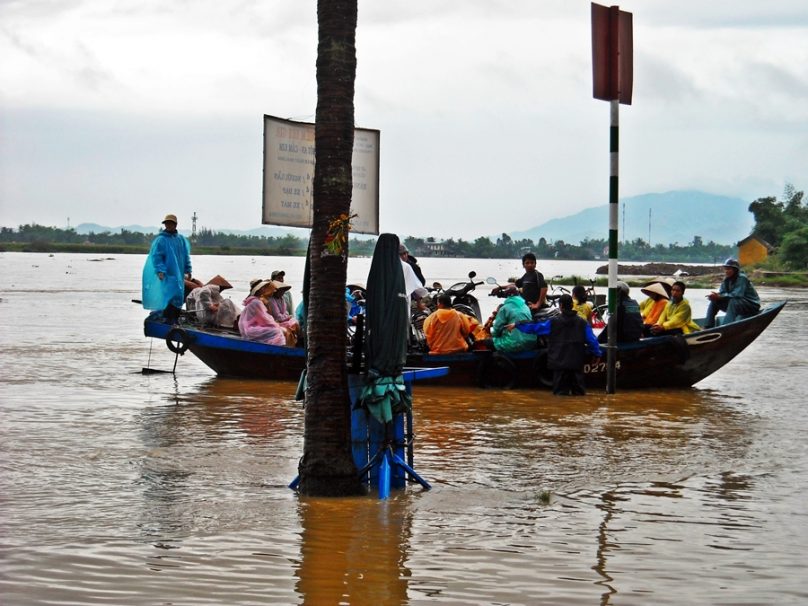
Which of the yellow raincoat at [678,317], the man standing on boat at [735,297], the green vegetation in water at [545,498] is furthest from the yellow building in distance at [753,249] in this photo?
the green vegetation in water at [545,498]

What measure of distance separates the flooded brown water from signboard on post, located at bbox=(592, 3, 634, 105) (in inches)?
152

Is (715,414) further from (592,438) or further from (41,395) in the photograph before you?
(41,395)

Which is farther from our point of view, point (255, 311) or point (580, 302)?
point (255, 311)

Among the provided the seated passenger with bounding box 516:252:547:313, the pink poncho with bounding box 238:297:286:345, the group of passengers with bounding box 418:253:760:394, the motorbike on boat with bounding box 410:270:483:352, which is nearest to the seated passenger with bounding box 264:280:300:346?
the pink poncho with bounding box 238:297:286:345

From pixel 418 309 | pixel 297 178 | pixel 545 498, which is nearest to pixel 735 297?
pixel 418 309

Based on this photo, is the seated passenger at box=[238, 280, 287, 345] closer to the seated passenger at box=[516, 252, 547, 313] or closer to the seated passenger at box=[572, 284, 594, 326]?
the seated passenger at box=[516, 252, 547, 313]

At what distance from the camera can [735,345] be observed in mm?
15773

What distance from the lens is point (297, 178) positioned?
445 inches

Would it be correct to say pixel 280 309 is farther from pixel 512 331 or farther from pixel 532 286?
pixel 532 286

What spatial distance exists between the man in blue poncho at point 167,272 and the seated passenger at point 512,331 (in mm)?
4551

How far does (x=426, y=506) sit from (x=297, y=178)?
433 cm

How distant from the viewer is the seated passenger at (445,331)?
15484mm

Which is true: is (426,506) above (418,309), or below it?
below

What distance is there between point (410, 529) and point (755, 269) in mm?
67712
